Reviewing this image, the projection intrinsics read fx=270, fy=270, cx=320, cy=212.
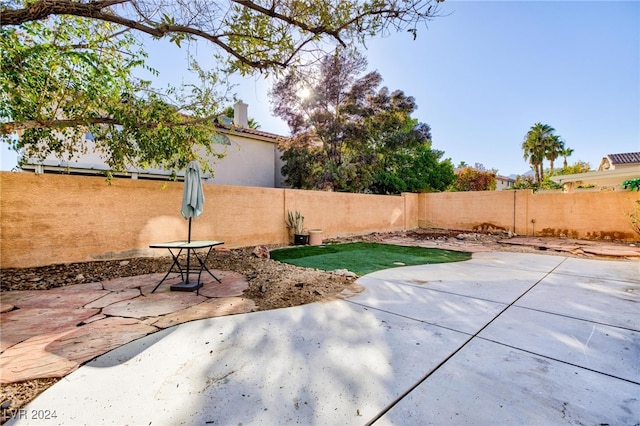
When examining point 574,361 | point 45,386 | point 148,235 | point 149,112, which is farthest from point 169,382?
point 148,235

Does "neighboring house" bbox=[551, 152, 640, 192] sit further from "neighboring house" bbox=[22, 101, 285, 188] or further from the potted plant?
"neighboring house" bbox=[22, 101, 285, 188]

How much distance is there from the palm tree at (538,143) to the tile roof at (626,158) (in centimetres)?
518

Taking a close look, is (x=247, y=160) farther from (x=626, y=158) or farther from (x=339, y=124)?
(x=626, y=158)

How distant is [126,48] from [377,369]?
20.2 ft

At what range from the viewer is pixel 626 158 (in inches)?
929

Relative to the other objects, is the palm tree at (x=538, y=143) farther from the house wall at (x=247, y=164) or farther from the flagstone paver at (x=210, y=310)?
the flagstone paver at (x=210, y=310)

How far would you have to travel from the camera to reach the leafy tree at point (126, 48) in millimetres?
3340

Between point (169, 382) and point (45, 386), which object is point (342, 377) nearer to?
point (169, 382)

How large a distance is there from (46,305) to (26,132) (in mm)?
2587

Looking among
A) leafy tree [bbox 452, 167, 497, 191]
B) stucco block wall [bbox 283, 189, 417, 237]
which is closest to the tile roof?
leafy tree [bbox 452, 167, 497, 191]

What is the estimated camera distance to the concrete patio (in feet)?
5.48

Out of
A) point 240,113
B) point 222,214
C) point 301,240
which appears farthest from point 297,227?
point 240,113

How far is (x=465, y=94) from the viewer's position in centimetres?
1173

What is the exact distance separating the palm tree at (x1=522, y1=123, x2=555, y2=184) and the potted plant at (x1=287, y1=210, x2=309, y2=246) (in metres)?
30.0
